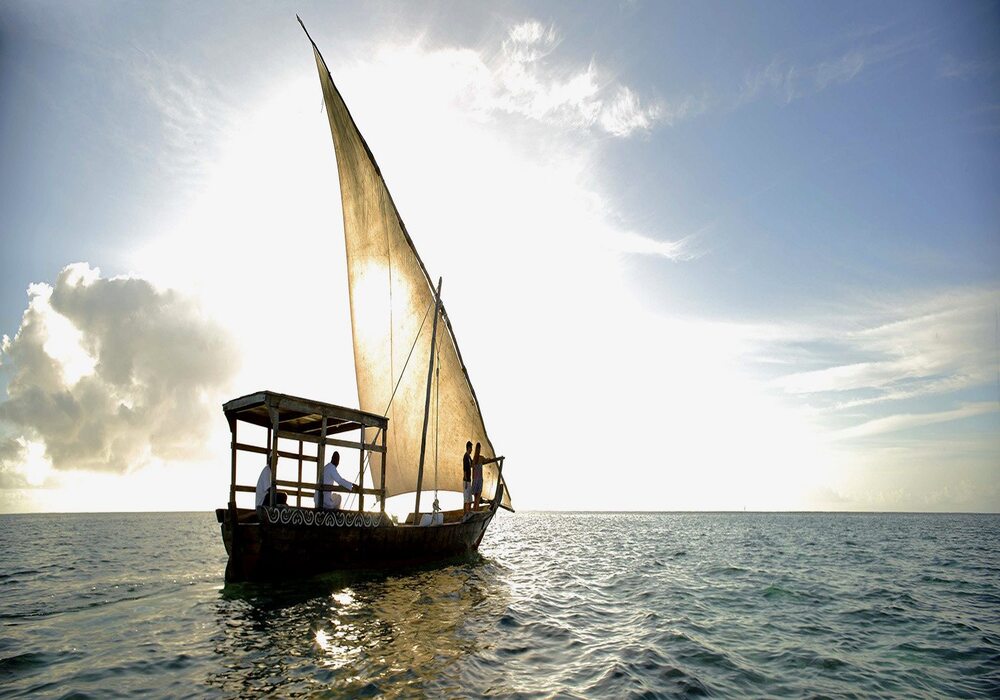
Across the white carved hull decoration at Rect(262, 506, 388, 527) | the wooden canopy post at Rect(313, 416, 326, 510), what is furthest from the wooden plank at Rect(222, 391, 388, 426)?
the white carved hull decoration at Rect(262, 506, 388, 527)

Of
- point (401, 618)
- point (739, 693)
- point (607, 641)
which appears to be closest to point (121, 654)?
point (401, 618)

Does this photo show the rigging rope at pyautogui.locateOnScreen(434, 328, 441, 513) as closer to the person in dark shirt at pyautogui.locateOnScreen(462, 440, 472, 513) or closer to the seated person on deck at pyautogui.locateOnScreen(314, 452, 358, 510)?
the person in dark shirt at pyautogui.locateOnScreen(462, 440, 472, 513)

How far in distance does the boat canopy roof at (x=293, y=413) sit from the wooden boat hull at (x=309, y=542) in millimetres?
2572

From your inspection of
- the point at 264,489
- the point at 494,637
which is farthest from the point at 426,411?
the point at 494,637

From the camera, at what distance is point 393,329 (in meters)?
22.2

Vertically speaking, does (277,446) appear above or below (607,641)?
above

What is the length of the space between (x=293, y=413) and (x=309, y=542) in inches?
150

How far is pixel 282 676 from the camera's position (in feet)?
24.7

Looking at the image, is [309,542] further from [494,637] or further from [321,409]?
[494,637]

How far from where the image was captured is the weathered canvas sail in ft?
72.4

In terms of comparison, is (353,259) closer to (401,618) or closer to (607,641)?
(401,618)

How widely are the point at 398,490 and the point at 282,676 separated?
1491 cm

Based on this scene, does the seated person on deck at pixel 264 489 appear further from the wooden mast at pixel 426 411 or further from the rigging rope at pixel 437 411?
the rigging rope at pixel 437 411

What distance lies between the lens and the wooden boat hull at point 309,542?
13.6 metres
